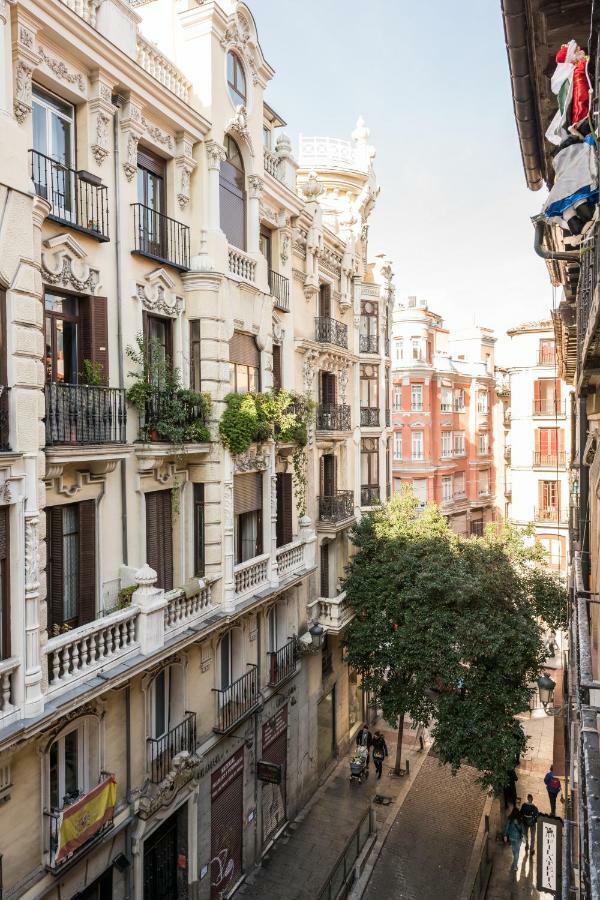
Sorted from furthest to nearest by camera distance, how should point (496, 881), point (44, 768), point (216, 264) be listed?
point (496, 881), point (216, 264), point (44, 768)

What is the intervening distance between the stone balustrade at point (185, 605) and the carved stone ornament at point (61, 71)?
10695mm

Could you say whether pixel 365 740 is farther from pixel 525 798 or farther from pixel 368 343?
pixel 368 343

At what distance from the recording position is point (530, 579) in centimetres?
2023

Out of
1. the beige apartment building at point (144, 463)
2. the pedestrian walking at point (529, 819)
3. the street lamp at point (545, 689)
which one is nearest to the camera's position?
the beige apartment building at point (144, 463)

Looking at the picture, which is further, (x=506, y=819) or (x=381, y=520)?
(x=381, y=520)

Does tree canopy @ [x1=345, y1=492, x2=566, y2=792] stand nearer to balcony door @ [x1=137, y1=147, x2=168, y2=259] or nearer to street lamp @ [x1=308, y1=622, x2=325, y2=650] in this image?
street lamp @ [x1=308, y1=622, x2=325, y2=650]

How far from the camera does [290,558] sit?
19859 millimetres

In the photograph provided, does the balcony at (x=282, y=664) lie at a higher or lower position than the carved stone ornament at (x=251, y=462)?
lower

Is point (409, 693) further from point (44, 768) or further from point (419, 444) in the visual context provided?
point (419, 444)

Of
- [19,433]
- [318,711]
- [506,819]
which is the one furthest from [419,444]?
[19,433]

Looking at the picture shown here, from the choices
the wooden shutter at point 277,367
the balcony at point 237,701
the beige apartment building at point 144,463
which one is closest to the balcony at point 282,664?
the beige apartment building at point 144,463

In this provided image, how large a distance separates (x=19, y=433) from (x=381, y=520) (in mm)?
16395

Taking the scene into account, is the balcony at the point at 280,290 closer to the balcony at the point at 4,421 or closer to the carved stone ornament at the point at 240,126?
the carved stone ornament at the point at 240,126

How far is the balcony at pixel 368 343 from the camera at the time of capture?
28636mm
